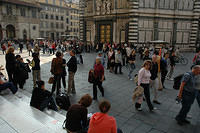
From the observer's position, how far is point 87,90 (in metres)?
7.98

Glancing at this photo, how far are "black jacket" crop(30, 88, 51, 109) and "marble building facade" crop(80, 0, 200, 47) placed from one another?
18.8 m

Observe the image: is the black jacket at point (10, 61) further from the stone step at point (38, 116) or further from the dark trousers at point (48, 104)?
the dark trousers at point (48, 104)

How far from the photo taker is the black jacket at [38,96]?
5191 millimetres

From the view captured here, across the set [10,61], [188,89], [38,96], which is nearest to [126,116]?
[188,89]

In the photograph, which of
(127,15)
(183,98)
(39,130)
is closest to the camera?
(39,130)

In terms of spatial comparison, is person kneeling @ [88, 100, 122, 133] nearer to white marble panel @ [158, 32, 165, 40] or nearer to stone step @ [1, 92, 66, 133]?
stone step @ [1, 92, 66, 133]

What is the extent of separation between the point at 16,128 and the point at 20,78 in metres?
3.93

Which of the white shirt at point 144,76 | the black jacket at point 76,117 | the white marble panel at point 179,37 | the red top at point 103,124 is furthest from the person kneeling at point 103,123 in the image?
the white marble panel at point 179,37

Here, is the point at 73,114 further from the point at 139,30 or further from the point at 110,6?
the point at 110,6

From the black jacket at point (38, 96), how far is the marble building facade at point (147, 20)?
61.8 ft

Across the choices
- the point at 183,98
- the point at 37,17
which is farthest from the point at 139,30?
the point at 37,17

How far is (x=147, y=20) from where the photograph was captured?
896 inches

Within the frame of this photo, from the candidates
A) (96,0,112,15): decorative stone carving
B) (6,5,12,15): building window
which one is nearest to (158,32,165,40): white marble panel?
(96,0,112,15): decorative stone carving

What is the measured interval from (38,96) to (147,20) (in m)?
20.6
